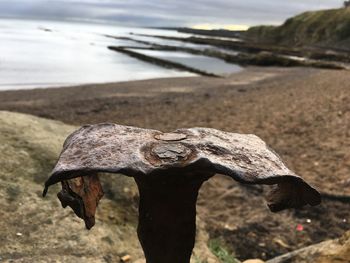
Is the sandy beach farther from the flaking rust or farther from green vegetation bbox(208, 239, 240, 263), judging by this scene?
the flaking rust

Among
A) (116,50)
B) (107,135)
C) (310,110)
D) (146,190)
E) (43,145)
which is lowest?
(116,50)

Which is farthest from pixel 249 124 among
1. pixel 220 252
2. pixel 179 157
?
pixel 179 157

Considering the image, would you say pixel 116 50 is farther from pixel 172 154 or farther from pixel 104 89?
pixel 172 154

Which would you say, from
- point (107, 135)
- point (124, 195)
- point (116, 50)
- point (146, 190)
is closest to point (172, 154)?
point (146, 190)

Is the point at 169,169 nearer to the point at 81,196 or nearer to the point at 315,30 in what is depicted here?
the point at 81,196

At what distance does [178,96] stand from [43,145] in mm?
13883

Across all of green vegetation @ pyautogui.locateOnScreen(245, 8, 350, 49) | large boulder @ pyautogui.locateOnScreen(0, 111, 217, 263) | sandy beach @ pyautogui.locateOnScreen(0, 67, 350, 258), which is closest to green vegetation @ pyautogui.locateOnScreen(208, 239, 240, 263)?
large boulder @ pyautogui.locateOnScreen(0, 111, 217, 263)

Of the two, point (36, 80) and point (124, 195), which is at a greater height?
point (124, 195)

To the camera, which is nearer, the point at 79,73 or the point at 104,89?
the point at 104,89

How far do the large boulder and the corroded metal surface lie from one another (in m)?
1.59

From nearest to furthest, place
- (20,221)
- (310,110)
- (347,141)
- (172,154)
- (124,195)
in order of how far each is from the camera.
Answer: (172,154) → (20,221) → (124,195) → (347,141) → (310,110)

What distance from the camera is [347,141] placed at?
28.2 ft

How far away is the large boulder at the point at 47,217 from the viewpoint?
3.33 metres

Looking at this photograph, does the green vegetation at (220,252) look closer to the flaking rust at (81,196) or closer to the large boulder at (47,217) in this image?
the large boulder at (47,217)
